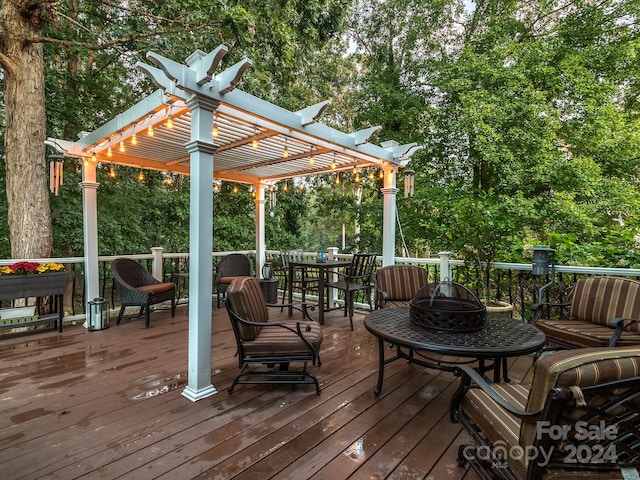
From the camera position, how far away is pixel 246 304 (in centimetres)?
273

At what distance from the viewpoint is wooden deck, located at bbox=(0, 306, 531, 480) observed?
179 cm

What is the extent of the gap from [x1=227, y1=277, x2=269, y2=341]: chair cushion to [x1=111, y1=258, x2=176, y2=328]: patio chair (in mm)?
2442

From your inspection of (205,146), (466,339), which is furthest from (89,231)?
(466,339)

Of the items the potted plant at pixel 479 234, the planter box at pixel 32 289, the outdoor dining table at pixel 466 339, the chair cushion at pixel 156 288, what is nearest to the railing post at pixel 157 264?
the chair cushion at pixel 156 288

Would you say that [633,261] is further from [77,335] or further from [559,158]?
[77,335]

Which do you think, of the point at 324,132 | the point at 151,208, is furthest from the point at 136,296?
the point at 151,208

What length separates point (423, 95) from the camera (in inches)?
366

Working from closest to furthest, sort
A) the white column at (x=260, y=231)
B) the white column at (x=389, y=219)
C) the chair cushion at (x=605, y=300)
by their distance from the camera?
1. the chair cushion at (x=605, y=300)
2. the white column at (x=389, y=219)
3. the white column at (x=260, y=231)

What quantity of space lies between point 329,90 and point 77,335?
10444 millimetres

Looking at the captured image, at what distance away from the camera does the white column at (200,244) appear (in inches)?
102

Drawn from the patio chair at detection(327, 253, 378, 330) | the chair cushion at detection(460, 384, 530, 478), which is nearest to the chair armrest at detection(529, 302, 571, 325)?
the chair cushion at detection(460, 384, 530, 478)

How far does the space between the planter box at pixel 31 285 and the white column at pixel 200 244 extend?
2760 millimetres

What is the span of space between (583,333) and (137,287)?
562 centimetres

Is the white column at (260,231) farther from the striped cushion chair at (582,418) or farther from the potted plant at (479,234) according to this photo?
the striped cushion chair at (582,418)
